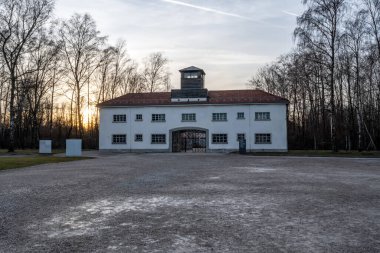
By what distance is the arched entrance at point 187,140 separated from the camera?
117ft

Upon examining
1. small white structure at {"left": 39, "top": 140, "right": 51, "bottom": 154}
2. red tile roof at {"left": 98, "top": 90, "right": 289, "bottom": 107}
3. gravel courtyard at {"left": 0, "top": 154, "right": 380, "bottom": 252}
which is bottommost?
gravel courtyard at {"left": 0, "top": 154, "right": 380, "bottom": 252}

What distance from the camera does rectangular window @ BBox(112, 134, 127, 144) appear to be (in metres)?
36.3

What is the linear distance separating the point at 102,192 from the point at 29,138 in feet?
144

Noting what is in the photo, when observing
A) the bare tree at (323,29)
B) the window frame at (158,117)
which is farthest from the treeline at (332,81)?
the window frame at (158,117)

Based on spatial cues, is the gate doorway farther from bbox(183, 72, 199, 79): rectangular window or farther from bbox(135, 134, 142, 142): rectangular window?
bbox(183, 72, 199, 79): rectangular window

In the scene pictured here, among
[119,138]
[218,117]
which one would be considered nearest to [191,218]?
[218,117]

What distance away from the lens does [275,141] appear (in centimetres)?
3347

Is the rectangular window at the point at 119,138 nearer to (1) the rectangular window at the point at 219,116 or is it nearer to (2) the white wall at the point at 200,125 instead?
(2) the white wall at the point at 200,125

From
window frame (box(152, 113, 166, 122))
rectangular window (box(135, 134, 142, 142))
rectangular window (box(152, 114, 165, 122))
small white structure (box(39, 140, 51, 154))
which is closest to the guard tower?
window frame (box(152, 113, 166, 122))

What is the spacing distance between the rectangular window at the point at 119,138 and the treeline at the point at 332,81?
19875 mm

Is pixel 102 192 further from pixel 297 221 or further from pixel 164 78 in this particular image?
pixel 164 78

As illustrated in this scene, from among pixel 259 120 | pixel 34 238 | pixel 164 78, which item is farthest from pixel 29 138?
pixel 34 238

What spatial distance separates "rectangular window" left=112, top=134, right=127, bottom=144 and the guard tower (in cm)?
673

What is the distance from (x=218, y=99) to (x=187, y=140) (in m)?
7.32
